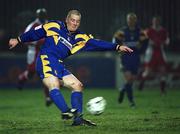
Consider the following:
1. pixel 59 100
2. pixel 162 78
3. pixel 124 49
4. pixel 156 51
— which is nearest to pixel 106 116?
pixel 124 49

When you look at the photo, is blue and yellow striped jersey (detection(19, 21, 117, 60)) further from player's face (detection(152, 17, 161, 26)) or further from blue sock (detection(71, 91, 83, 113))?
player's face (detection(152, 17, 161, 26))

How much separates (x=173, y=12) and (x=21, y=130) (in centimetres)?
1362

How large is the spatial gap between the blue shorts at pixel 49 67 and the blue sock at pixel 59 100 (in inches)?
13.3

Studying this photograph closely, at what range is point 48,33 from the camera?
1065cm

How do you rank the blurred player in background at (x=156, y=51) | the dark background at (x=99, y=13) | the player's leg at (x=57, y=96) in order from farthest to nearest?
the dark background at (x=99, y=13) < the blurred player in background at (x=156, y=51) < the player's leg at (x=57, y=96)

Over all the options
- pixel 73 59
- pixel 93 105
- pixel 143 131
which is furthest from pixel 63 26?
pixel 73 59

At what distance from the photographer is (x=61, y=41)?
1067 cm

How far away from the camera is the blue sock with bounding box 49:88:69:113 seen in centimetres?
Result: 1007

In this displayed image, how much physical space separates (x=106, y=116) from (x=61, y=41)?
2.33m

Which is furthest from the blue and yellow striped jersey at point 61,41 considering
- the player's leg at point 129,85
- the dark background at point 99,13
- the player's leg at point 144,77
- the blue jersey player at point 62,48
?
the dark background at point 99,13

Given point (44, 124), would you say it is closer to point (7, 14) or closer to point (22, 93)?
point (22, 93)

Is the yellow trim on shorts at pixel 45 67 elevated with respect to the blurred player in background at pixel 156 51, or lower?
elevated

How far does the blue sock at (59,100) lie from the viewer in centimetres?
1007

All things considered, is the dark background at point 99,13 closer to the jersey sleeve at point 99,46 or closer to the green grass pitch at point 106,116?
the green grass pitch at point 106,116
